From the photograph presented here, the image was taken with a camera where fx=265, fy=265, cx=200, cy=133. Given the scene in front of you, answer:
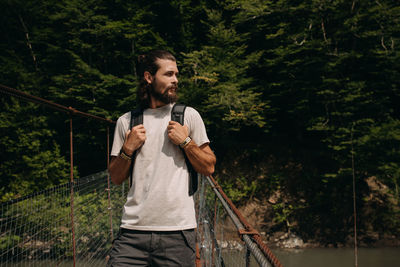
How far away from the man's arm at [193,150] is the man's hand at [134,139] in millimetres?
104

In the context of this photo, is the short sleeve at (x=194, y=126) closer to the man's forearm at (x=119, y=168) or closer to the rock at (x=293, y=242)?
the man's forearm at (x=119, y=168)

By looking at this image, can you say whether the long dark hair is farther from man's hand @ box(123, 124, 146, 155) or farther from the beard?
man's hand @ box(123, 124, 146, 155)

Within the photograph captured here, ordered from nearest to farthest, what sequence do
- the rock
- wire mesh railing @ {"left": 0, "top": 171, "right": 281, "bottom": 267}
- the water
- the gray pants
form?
the gray pants → wire mesh railing @ {"left": 0, "top": 171, "right": 281, "bottom": 267} → the water → the rock

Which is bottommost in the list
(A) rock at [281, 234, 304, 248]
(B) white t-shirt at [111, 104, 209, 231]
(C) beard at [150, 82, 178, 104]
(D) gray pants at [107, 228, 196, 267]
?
(A) rock at [281, 234, 304, 248]

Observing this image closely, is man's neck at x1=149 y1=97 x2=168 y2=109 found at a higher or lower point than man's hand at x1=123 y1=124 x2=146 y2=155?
higher

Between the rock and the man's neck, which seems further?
the rock

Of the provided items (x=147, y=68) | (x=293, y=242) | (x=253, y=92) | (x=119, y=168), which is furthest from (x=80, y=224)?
(x=253, y=92)

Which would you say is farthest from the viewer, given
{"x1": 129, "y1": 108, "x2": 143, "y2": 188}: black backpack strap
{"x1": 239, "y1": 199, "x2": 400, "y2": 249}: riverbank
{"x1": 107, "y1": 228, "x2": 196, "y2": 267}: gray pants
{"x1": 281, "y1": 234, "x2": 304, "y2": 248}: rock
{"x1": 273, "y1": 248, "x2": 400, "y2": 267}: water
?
{"x1": 281, "y1": 234, "x2": 304, "y2": 248}: rock

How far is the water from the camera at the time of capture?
8.40m

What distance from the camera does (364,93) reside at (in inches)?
340

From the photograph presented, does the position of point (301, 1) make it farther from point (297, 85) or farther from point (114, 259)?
point (114, 259)

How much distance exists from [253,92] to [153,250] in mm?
9689

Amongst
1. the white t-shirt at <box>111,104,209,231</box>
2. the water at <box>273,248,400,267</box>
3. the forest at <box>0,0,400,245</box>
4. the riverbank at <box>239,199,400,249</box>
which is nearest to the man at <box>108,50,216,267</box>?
the white t-shirt at <box>111,104,209,231</box>

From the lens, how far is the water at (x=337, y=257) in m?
8.40
